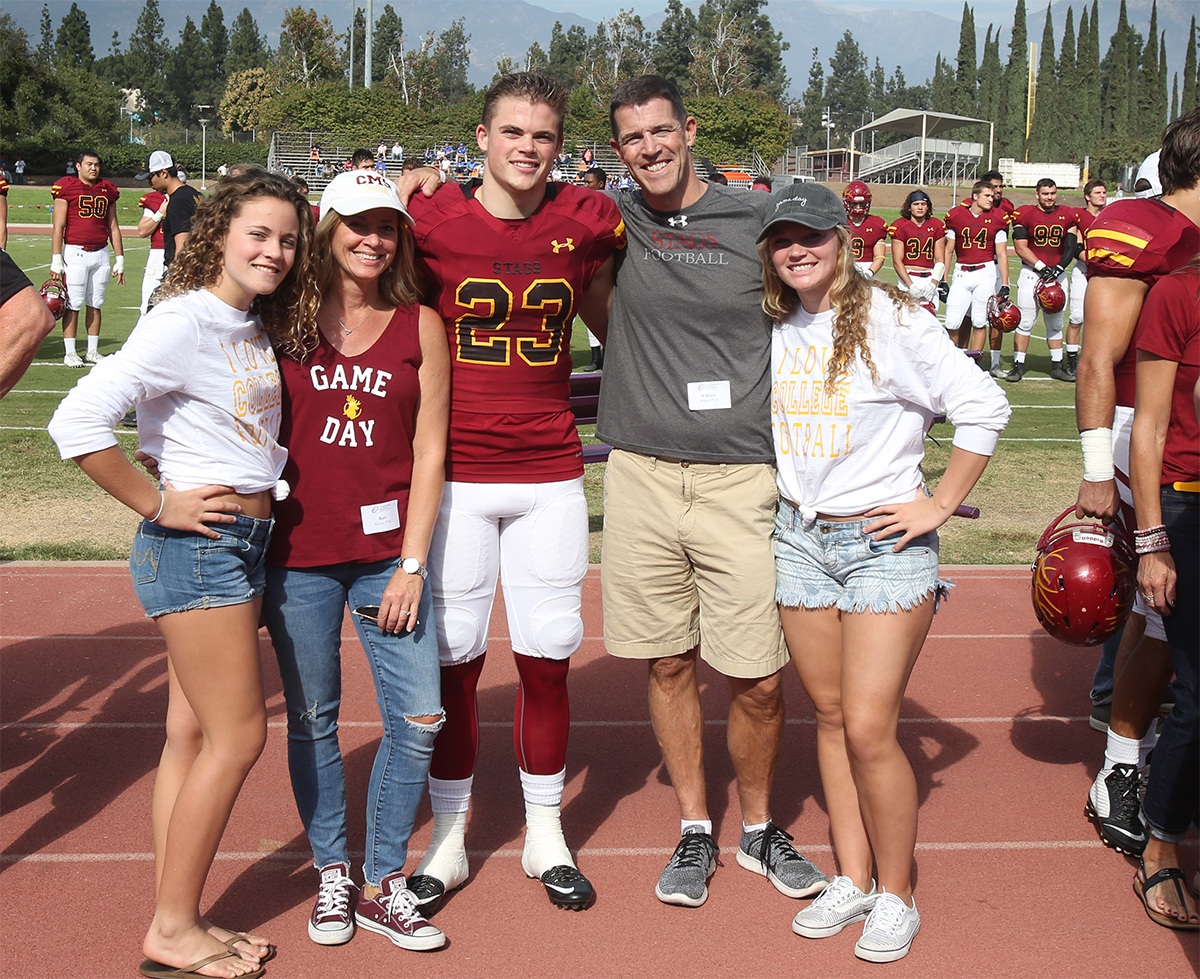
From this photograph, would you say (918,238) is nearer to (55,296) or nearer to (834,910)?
(55,296)

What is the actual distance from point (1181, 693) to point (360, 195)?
274cm

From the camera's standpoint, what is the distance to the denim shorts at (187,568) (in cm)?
287

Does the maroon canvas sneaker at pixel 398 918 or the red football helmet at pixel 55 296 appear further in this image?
the red football helmet at pixel 55 296

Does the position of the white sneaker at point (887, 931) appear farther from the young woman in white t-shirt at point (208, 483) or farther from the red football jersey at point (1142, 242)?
the red football jersey at point (1142, 242)

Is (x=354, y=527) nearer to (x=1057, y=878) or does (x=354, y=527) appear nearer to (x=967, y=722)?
(x=1057, y=878)

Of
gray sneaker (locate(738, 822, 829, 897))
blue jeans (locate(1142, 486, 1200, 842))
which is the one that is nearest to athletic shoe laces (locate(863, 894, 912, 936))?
gray sneaker (locate(738, 822, 829, 897))

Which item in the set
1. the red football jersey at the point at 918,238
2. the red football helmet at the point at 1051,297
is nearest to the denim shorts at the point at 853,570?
the red football helmet at the point at 1051,297

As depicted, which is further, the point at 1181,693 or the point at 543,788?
the point at 543,788

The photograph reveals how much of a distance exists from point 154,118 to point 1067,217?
366 ft

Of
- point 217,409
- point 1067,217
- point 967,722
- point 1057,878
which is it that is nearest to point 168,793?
point 217,409

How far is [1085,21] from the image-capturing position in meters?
86.1

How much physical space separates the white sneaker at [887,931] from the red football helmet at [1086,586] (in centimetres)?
99

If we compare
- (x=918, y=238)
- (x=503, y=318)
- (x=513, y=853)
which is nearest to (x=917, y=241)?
(x=918, y=238)

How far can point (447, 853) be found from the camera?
3508mm
